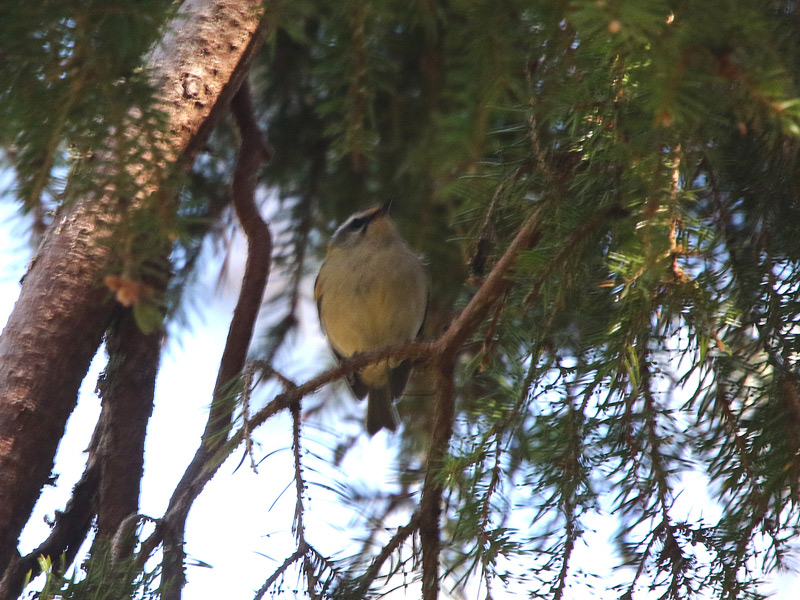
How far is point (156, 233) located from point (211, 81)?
1846 mm

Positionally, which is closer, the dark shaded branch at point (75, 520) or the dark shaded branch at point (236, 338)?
the dark shaded branch at point (236, 338)

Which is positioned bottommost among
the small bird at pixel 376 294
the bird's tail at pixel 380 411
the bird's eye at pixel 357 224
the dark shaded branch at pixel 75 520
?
the dark shaded branch at pixel 75 520

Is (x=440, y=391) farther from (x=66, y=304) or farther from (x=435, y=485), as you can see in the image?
(x=66, y=304)

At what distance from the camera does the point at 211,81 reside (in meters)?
2.97

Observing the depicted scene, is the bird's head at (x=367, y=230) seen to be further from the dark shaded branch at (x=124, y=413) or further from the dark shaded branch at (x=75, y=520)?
the dark shaded branch at (x=75, y=520)

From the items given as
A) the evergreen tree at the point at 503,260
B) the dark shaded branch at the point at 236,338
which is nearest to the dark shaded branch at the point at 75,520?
the evergreen tree at the point at 503,260

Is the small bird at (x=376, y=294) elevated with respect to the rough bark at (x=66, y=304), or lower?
elevated

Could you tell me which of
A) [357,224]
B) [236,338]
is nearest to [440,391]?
[236,338]

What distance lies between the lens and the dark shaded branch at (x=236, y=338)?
7.14ft

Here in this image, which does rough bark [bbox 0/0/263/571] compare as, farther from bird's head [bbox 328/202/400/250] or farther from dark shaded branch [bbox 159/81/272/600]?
bird's head [bbox 328/202/400/250]

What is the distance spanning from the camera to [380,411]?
14.7 ft

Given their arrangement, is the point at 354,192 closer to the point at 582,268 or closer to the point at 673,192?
the point at 582,268

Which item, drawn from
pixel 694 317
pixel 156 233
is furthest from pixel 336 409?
pixel 156 233

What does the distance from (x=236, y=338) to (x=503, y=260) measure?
126 centimetres
